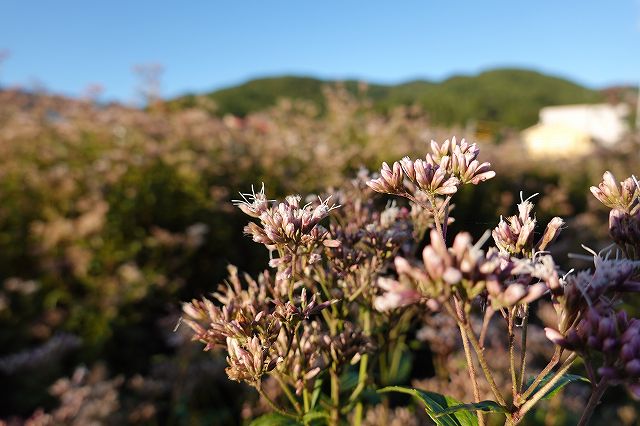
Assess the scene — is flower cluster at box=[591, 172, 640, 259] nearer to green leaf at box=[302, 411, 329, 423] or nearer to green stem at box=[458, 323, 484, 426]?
green stem at box=[458, 323, 484, 426]

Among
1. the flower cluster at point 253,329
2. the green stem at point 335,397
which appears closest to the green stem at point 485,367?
the flower cluster at point 253,329

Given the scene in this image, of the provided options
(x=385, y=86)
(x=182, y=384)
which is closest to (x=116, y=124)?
(x=182, y=384)

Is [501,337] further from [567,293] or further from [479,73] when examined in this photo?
[479,73]

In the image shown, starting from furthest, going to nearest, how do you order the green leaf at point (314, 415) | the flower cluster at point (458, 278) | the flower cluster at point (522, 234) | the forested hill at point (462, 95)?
the forested hill at point (462, 95) → the green leaf at point (314, 415) → the flower cluster at point (522, 234) → the flower cluster at point (458, 278)

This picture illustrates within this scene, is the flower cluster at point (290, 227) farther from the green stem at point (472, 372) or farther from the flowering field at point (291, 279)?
the green stem at point (472, 372)

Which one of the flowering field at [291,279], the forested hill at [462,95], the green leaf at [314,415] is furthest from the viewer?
the forested hill at [462,95]

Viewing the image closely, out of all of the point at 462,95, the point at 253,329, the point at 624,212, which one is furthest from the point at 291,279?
the point at 462,95

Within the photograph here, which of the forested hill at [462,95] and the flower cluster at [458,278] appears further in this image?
the forested hill at [462,95]
